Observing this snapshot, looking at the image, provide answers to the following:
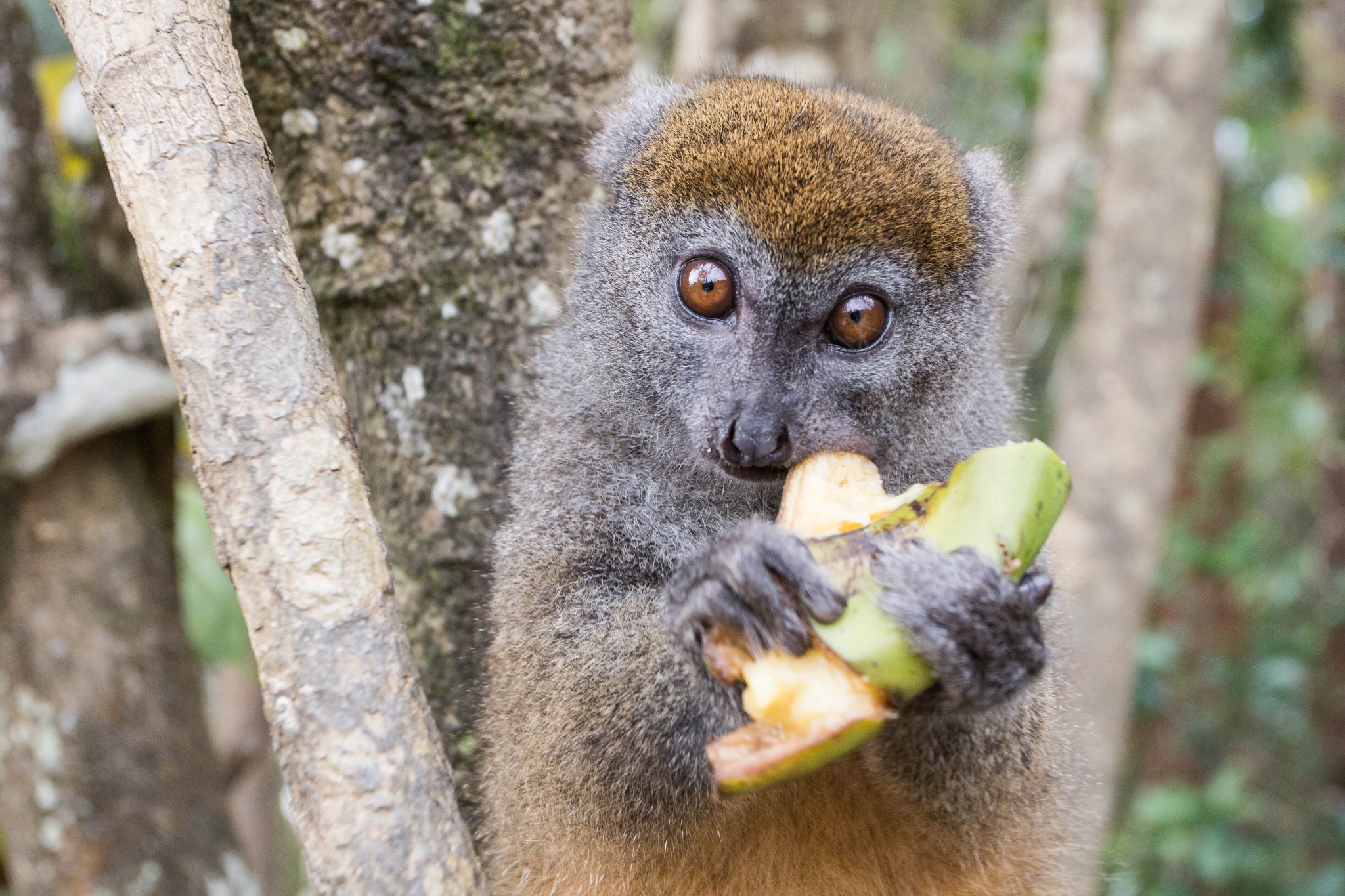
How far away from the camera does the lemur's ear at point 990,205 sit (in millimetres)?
3152

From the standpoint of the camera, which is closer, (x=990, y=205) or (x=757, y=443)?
(x=757, y=443)

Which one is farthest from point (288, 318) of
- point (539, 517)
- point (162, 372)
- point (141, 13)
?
point (162, 372)

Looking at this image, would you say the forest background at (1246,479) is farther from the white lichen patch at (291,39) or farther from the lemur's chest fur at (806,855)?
the lemur's chest fur at (806,855)

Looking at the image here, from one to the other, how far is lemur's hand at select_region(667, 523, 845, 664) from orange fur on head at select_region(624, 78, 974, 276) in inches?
34.0

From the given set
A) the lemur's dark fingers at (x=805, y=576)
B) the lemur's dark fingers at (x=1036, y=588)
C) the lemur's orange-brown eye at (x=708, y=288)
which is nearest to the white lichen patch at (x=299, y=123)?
the lemur's orange-brown eye at (x=708, y=288)

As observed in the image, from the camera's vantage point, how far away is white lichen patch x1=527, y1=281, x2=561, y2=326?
3.38 m

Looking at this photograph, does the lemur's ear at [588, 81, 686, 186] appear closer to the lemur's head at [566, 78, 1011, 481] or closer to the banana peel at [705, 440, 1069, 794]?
the lemur's head at [566, 78, 1011, 481]

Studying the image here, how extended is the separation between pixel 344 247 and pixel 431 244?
0.75 ft

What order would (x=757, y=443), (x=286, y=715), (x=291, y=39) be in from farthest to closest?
(x=291, y=39) → (x=757, y=443) → (x=286, y=715)

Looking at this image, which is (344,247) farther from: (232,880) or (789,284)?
(232,880)

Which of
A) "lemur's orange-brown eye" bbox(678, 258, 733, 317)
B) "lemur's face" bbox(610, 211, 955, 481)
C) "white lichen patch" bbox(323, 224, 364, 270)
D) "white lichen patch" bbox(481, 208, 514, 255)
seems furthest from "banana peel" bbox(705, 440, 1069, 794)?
"white lichen patch" bbox(323, 224, 364, 270)

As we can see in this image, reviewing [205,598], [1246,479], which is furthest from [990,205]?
[1246,479]

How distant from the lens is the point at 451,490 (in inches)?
129

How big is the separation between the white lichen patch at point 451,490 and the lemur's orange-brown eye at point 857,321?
109 centimetres
